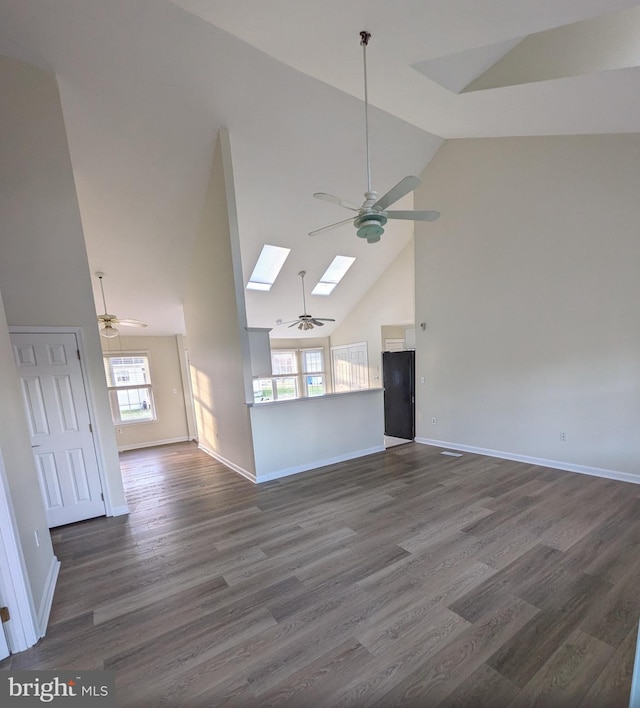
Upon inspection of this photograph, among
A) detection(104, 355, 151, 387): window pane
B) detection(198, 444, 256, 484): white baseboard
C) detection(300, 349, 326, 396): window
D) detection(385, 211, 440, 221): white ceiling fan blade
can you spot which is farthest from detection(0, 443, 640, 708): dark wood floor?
detection(300, 349, 326, 396): window

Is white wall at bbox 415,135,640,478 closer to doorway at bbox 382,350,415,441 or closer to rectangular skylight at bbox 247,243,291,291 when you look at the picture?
doorway at bbox 382,350,415,441

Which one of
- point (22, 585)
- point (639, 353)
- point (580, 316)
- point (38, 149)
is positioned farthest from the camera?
point (580, 316)

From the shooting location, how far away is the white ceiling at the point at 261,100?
2387mm

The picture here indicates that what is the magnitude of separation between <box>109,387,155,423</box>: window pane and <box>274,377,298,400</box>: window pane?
149 inches

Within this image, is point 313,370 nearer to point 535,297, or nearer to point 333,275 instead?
point 333,275

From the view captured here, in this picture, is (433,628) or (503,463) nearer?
(433,628)

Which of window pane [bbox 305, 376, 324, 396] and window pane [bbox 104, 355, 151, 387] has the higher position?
window pane [bbox 104, 355, 151, 387]

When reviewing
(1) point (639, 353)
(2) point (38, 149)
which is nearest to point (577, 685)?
(1) point (639, 353)

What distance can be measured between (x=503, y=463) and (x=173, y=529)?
424 cm

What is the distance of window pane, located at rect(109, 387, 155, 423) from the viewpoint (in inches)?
278

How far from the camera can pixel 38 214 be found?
3166 mm

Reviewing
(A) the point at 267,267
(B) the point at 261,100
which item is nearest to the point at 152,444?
(A) the point at 267,267

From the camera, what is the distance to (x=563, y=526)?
9.34ft

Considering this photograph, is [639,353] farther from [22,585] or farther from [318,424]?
[22,585]
